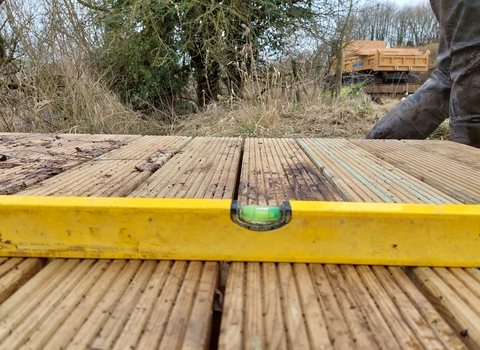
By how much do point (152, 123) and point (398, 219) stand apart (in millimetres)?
5290

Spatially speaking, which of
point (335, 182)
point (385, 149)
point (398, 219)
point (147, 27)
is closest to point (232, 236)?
point (398, 219)

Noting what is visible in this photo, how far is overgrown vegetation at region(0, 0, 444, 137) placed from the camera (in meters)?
4.01

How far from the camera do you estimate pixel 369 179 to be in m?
0.82

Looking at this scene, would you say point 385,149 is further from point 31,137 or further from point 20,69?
point 20,69

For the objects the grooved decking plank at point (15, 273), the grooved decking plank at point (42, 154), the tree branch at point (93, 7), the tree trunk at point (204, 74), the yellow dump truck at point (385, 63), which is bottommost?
the grooved decking plank at point (15, 273)

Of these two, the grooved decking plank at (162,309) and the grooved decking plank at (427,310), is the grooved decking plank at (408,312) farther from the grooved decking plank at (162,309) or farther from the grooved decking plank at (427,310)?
the grooved decking plank at (162,309)

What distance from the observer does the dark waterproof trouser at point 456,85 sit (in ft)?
5.03

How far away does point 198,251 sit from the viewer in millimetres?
492

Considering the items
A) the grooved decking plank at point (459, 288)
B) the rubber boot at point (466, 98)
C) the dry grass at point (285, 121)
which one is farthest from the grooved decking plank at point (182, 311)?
the dry grass at point (285, 121)

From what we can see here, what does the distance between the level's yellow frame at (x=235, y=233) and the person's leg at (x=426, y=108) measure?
1723mm

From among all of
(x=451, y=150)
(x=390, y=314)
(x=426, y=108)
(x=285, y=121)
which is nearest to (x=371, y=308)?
(x=390, y=314)

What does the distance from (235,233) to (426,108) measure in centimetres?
195

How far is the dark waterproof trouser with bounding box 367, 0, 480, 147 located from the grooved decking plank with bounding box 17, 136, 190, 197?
1398 mm

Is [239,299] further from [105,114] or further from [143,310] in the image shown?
[105,114]
